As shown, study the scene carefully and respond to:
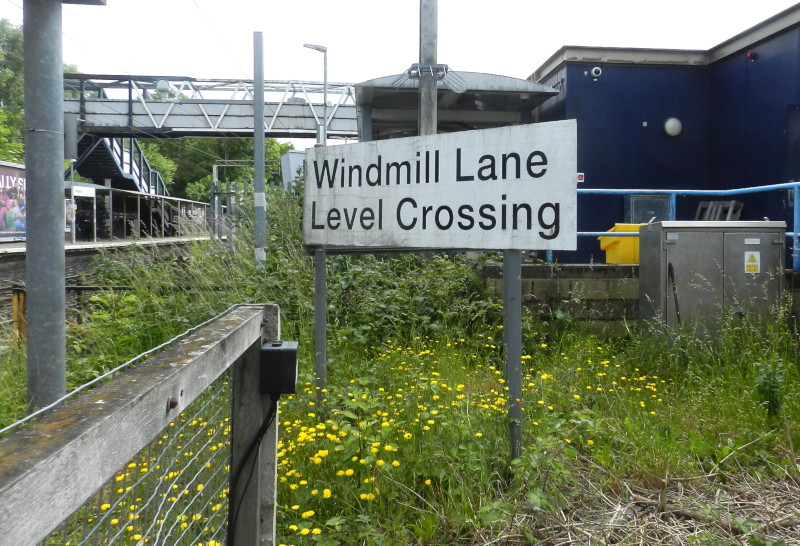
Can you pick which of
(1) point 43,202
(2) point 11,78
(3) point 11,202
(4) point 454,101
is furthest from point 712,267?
(2) point 11,78

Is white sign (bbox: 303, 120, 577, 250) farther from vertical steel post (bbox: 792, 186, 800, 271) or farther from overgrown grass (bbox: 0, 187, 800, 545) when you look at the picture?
vertical steel post (bbox: 792, 186, 800, 271)

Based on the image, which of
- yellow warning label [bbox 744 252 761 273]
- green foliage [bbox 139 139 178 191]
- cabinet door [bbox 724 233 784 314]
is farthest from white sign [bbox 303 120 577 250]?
green foliage [bbox 139 139 178 191]

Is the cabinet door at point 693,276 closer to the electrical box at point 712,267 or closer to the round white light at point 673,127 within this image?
the electrical box at point 712,267

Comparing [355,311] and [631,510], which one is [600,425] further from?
[355,311]

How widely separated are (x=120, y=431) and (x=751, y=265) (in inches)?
271

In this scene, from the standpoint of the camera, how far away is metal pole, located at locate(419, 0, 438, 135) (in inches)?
245

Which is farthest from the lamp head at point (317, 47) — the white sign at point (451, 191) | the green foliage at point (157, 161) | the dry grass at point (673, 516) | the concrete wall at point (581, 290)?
the green foliage at point (157, 161)

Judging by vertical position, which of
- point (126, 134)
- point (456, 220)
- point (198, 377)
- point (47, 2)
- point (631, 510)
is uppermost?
point (126, 134)

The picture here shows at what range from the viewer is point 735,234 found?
22.9 ft

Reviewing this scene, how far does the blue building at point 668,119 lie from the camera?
9.83m

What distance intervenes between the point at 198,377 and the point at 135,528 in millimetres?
436

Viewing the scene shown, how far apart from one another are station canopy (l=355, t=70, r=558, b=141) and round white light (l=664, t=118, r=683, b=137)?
1.87 metres

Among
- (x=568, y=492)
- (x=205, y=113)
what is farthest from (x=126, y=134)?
(x=568, y=492)

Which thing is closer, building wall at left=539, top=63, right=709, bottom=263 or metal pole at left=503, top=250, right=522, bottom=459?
metal pole at left=503, top=250, right=522, bottom=459
